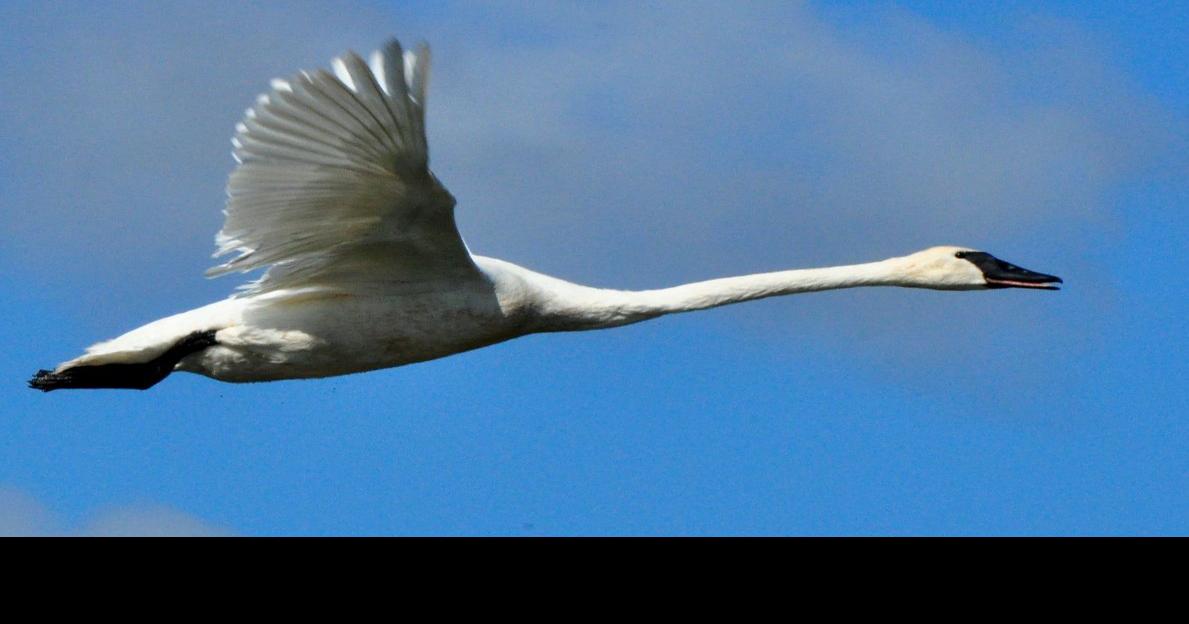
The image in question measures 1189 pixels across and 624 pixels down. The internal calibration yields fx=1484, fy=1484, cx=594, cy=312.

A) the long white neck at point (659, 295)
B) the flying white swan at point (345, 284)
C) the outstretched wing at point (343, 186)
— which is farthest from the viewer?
the long white neck at point (659, 295)

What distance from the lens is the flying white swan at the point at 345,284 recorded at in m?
9.35

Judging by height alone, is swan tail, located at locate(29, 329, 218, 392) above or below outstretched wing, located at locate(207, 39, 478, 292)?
below

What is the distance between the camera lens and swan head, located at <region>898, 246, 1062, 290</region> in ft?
40.4

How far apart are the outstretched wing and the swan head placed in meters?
4.03

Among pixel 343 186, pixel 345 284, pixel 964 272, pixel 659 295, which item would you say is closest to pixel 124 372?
pixel 345 284

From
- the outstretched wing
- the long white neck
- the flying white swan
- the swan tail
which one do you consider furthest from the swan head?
the swan tail

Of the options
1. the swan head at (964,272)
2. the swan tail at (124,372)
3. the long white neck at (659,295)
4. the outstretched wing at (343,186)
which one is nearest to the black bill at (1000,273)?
the swan head at (964,272)

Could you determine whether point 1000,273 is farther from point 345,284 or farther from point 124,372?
point 124,372

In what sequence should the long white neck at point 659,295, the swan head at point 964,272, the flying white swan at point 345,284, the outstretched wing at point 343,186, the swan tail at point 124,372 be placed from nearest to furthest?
the outstretched wing at point 343,186
the flying white swan at point 345,284
the swan tail at point 124,372
the long white neck at point 659,295
the swan head at point 964,272

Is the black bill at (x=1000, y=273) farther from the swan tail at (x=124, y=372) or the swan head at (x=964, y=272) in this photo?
the swan tail at (x=124, y=372)

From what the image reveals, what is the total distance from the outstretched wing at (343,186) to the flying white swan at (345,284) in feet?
0.04

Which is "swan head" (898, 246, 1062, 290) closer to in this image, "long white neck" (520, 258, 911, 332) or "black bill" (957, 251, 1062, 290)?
"black bill" (957, 251, 1062, 290)

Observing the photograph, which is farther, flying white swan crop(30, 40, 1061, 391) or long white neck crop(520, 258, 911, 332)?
long white neck crop(520, 258, 911, 332)
